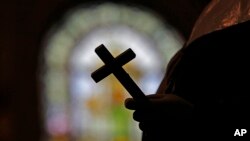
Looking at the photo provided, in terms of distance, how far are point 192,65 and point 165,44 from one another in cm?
267

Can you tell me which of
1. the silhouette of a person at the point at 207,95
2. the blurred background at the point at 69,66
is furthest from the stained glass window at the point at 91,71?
the silhouette of a person at the point at 207,95

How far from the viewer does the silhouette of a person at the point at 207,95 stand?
2.73ft

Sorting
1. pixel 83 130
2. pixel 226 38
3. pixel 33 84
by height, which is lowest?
pixel 226 38

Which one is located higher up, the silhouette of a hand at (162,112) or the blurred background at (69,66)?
the blurred background at (69,66)

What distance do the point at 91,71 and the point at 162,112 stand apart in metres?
2.52

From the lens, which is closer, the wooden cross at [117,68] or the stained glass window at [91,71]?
the wooden cross at [117,68]

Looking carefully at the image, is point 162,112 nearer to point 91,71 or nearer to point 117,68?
point 117,68

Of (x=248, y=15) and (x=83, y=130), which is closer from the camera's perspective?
(x=248, y=15)

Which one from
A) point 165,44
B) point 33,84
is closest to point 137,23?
point 165,44

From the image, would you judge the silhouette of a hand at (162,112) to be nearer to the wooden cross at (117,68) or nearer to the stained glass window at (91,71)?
the wooden cross at (117,68)

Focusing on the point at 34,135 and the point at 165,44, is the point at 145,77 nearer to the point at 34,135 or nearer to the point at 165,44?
the point at 165,44

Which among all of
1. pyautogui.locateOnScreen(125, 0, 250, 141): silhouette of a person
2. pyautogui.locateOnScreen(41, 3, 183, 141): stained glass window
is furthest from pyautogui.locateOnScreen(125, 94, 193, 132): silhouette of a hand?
pyautogui.locateOnScreen(41, 3, 183, 141): stained glass window

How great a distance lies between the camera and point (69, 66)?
340 centimetres

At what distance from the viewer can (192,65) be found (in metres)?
0.87
